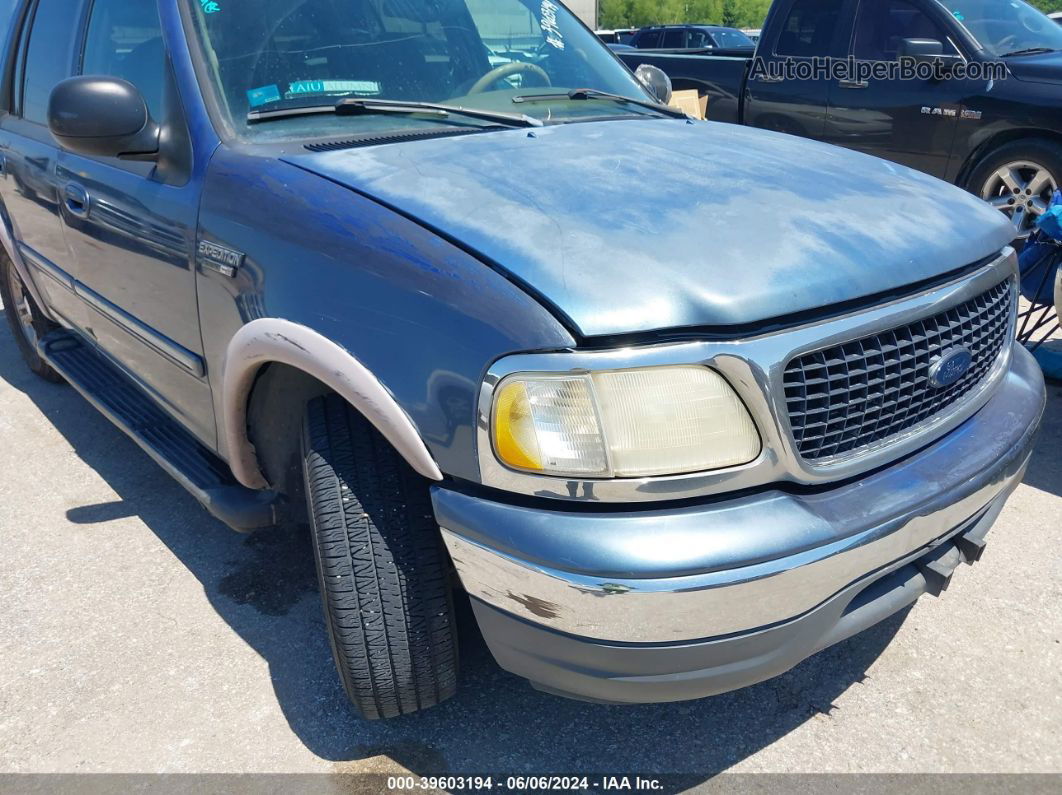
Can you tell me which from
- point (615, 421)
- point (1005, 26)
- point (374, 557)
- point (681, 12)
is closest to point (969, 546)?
point (615, 421)

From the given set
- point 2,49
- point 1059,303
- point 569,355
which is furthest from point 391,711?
point 2,49

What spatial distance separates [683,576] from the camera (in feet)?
5.36

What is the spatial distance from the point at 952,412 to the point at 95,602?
8.20 feet

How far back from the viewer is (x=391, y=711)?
216 cm

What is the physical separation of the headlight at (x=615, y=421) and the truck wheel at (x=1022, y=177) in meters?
5.03

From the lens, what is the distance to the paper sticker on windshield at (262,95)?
2.51 metres

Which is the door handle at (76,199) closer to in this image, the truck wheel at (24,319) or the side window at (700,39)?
the truck wheel at (24,319)

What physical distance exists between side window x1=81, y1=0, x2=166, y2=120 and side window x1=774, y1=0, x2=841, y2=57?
5.50 metres

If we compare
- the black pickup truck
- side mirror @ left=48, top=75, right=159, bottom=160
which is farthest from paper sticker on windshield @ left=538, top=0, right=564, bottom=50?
the black pickup truck

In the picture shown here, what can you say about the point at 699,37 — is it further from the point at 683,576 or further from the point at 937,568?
the point at 683,576

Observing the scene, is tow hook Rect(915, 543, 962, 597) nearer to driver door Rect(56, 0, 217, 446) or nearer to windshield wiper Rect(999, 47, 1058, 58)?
driver door Rect(56, 0, 217, 446)

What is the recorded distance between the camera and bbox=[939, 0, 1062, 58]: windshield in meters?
6.38

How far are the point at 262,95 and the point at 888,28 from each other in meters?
5.63

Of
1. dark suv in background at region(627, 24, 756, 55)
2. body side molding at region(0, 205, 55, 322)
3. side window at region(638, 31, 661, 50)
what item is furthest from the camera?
side window at region(638, 31, 661, 50)
